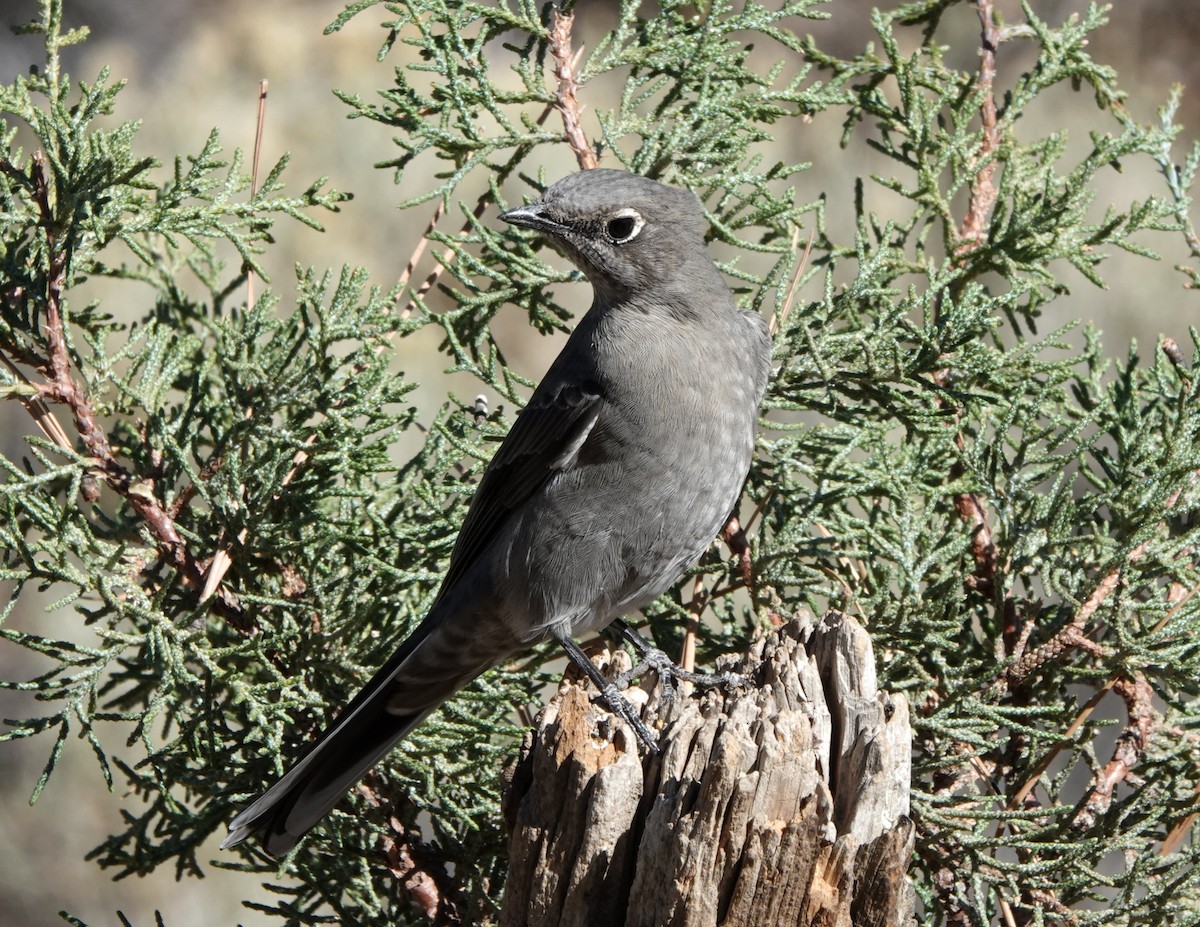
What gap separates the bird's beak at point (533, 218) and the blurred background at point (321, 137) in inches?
208

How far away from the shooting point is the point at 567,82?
3699 mm

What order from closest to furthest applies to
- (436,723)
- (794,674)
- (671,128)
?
(794,674)
(436,723)
(671,128)

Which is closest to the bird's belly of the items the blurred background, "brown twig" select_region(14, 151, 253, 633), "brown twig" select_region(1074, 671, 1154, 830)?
"brown twig" select_region(14, 151, 253, 633)

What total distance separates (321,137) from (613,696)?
27.7ft

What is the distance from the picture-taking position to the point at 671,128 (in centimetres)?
376

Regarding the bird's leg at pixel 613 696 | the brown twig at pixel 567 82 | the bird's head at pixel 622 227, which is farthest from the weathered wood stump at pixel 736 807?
the brown twig at pixel 567 82

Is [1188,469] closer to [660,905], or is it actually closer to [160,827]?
[660,905]

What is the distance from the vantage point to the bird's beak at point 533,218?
358cm

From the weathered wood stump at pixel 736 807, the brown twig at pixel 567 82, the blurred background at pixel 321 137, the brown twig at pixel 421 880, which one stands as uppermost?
the blurred background at pixel 321 137

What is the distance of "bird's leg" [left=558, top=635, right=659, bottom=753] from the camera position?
2.84m

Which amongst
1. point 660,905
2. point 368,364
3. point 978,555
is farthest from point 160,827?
point 978,555

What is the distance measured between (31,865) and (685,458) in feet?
22.4

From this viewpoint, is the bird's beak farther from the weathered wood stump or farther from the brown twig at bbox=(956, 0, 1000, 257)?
the weathered wood stump

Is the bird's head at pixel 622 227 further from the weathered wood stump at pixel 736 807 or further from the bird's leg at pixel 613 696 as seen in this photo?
the weathered wood stump at pixel 736 807
